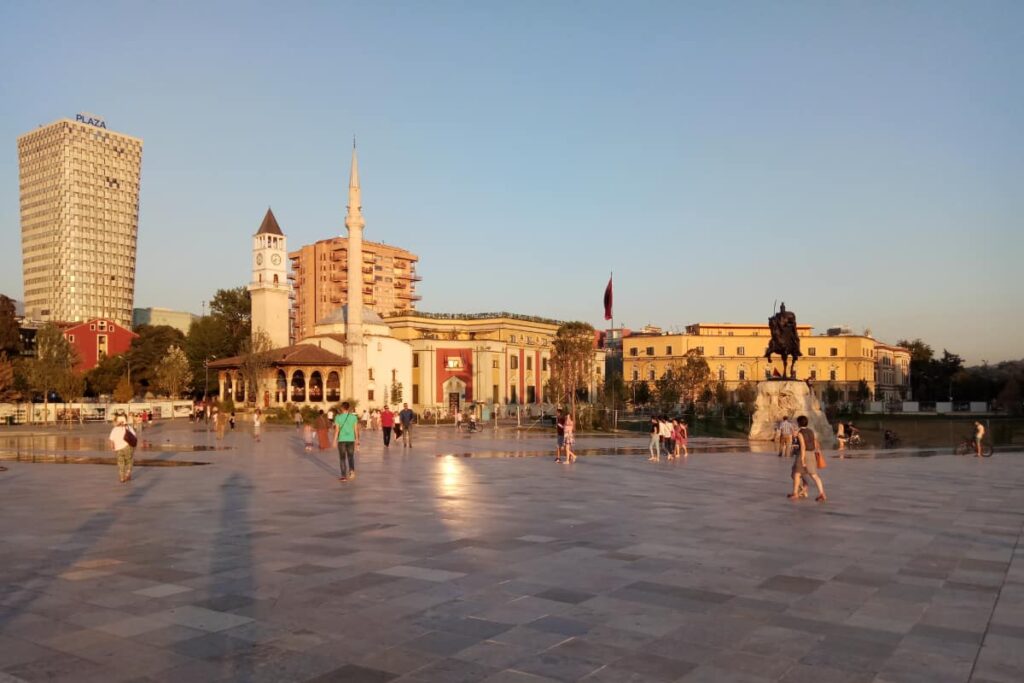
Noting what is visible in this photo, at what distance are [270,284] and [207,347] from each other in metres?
15.1

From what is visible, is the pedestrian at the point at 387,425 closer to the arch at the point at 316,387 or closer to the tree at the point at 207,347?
the arch at the point at 316,387

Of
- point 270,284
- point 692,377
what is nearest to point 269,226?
point 270,284

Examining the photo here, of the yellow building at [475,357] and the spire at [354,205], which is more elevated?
the spire at [354,205]

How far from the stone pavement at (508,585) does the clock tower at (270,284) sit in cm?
5754

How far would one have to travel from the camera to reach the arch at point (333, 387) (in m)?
64.0

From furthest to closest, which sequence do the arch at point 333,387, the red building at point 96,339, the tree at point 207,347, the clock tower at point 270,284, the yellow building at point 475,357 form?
1. the red building at point 96,339
2. the tree at point 207,347
3. the yellow building at point 475,357
4. the clock tower at point 270,284
5. the arch at point 333,387

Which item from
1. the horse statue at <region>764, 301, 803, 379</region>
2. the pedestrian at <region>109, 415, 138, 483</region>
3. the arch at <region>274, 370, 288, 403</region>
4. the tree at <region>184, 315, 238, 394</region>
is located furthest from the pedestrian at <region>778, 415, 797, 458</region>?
the tree at <region>184, 315, 238, 394</region>

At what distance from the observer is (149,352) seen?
8012 centimetres

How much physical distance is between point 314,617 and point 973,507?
11471 mm

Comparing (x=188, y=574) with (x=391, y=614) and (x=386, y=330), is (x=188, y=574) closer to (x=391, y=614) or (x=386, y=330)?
(x=391, y=614)

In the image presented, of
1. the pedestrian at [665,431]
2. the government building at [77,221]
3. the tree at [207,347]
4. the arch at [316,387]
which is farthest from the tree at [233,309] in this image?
the pedestrian at [665,431]

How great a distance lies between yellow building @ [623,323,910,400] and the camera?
101438mm

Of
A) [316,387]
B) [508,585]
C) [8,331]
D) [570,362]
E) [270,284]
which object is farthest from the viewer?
[270,284]

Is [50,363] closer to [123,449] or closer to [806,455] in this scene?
[123,449]
